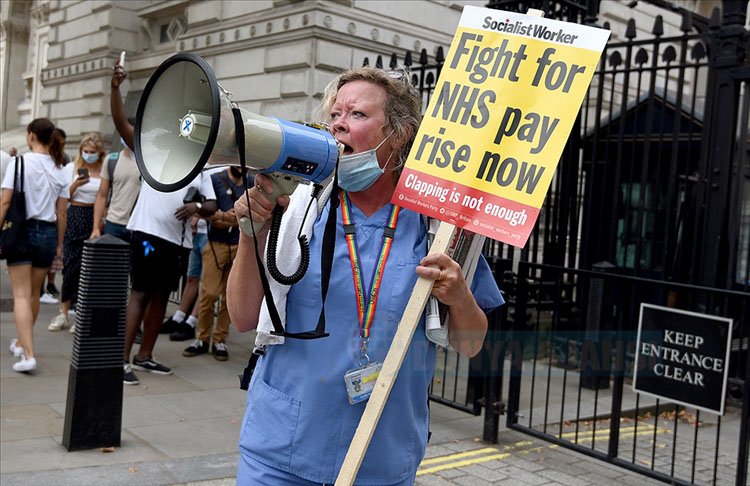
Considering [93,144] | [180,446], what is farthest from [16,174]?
[180,446]

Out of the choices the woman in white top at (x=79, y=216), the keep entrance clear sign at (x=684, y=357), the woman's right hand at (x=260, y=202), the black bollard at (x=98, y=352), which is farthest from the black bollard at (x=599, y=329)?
the woman in white top at (x=79, y=216)

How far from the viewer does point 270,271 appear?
2105mm

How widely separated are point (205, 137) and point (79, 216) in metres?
6.95

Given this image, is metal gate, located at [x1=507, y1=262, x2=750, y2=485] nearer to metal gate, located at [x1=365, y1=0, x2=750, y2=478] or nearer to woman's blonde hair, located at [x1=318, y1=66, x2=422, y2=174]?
metal gate, located at [x1=365, y1=0, x2=750, y2=478]

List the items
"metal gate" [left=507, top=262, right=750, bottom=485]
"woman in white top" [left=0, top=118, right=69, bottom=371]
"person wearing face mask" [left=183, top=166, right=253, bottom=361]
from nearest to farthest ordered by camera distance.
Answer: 1. "metal gate" [left=507, top=262, right=750, bottom=485]
2. "woman in white top" [left=0, top=118, right=69, bottom=371]
3. "person wearing face mask" [left=183, top=166, right=253, bottom=361]

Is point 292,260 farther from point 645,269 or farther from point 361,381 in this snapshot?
point 645,269

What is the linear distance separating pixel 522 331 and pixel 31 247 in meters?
4.00

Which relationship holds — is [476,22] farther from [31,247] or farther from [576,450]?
[31,247]

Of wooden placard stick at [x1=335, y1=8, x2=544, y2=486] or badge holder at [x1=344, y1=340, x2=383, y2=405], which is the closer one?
wooden placard stick at [x1=335, y1=8, x2=544, y2=486]

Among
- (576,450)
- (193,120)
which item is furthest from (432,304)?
(576,450)

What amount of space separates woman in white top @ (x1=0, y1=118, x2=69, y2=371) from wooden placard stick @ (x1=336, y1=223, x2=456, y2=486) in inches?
194

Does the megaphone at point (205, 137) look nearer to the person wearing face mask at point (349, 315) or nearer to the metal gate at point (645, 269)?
the person wearing face mask at point (349, 315)

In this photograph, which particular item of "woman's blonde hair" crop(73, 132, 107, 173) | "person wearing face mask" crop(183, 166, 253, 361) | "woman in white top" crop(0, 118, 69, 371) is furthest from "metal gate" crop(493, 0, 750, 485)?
"woman's blonde hair" crop(73, 132, 107, 173)

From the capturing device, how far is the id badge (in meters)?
2.18
